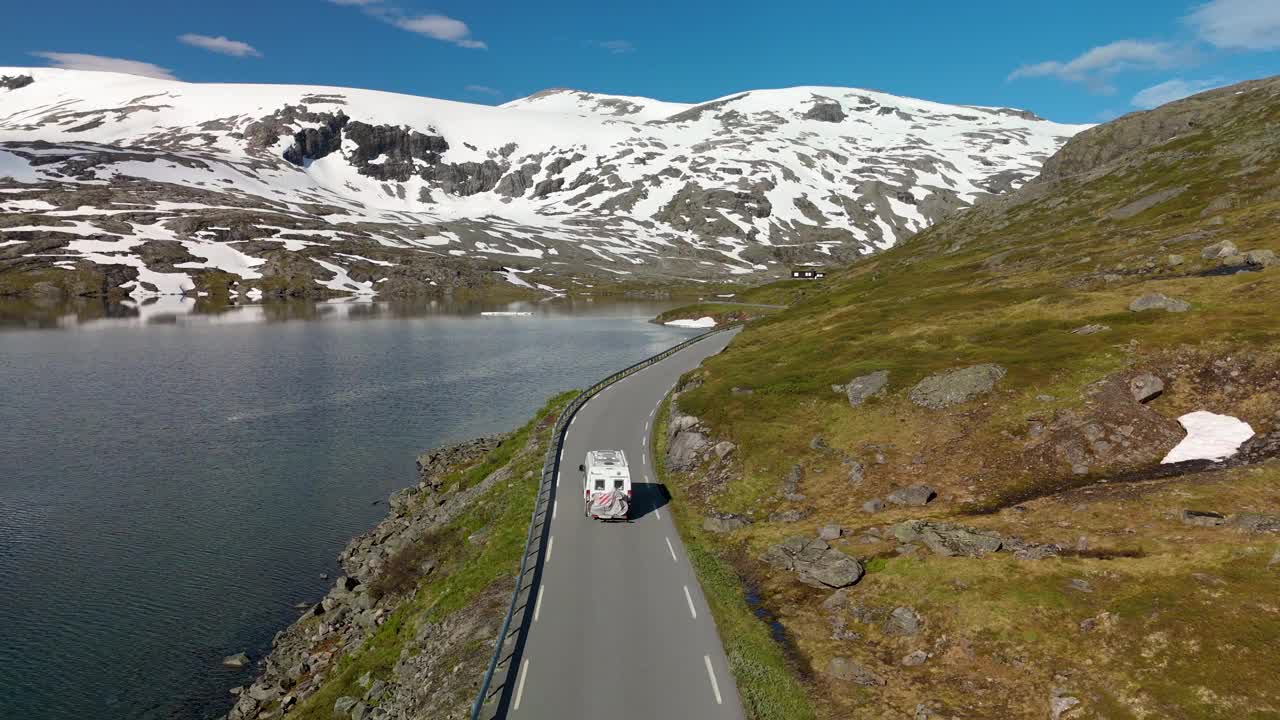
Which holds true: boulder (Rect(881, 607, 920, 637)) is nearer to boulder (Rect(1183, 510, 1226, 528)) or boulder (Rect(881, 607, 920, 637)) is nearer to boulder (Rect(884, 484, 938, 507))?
boulder (Rect(884, 484, 938, 507))

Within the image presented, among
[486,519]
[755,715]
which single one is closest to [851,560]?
[755,715]

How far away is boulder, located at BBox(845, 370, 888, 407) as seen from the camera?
4875 centimetres

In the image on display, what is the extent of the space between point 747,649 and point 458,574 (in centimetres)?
1546

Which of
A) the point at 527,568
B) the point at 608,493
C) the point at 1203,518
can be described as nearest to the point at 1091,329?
the point at 1203,518

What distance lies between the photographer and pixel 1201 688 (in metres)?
19.8

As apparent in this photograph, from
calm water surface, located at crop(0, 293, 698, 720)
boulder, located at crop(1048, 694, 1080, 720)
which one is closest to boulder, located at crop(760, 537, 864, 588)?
boulder, located at crop(1048, 694, 1080, 720)

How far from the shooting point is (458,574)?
33.5 m

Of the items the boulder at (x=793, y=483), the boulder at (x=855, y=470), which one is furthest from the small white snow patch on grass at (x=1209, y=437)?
the boulder at (x=793, y=483)

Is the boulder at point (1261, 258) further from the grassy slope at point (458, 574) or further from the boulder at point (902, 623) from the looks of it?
the grassy slope at point (458, 574)

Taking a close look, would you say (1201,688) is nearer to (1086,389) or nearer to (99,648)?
(1086,389)

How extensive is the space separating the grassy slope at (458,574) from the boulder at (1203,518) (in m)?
28.1

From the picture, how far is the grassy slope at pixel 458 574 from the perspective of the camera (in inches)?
1118

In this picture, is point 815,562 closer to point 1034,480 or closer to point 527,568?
point 527,568

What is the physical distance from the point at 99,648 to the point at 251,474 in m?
24.6
